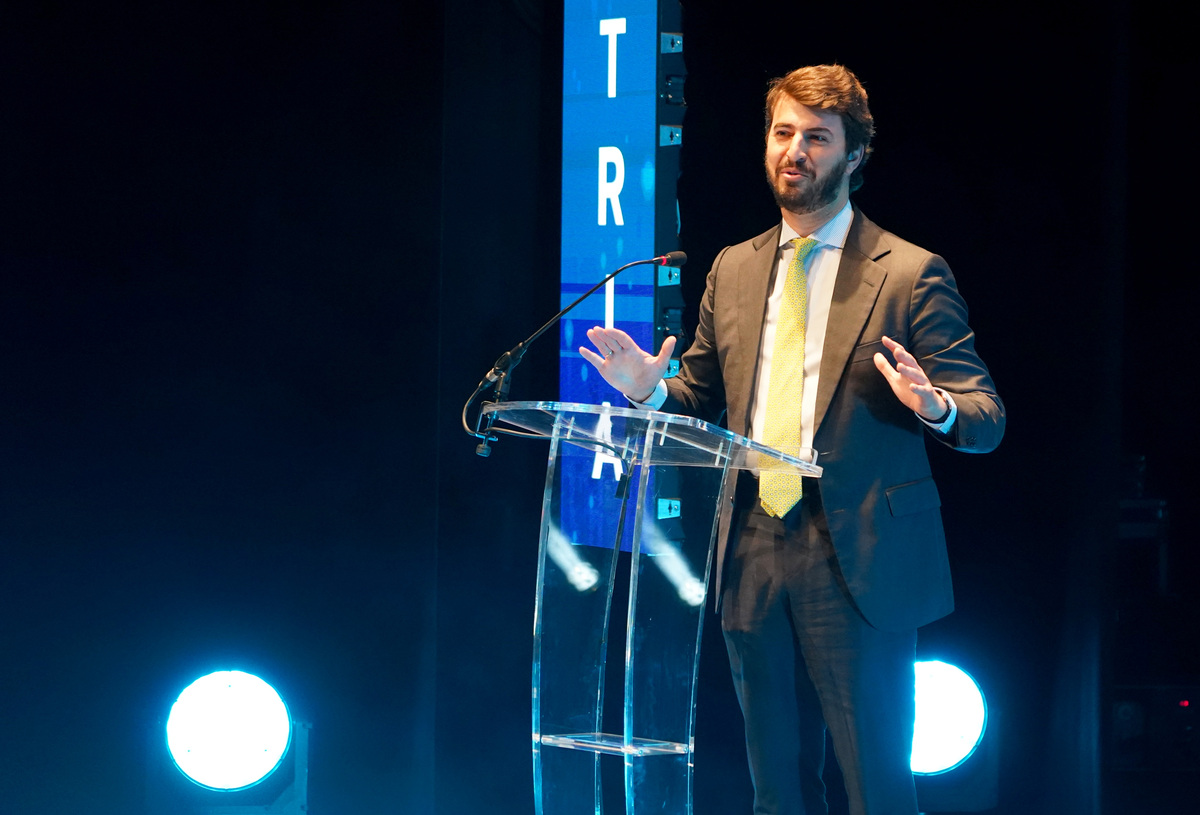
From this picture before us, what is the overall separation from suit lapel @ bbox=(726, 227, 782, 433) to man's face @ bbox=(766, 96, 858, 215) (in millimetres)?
114

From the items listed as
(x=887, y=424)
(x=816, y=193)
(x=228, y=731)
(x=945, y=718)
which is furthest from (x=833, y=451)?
(x=228, y=731)

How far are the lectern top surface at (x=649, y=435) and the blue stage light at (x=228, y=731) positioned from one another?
1.45 meters

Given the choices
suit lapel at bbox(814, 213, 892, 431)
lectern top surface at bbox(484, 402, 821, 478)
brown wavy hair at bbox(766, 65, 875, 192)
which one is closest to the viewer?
lectern top surface at bbox(484, 402, 821, 478)

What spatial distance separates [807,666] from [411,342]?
4.89 ft

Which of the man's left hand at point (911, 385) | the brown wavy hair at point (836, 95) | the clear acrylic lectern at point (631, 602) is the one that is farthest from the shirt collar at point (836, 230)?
the clear acrylic lectern at point (631, 602)

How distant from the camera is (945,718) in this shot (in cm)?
263

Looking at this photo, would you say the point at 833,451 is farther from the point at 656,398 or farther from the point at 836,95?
the point at 836,95

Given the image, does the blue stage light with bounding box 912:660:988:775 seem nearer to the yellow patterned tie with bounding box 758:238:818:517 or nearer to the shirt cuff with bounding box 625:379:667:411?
the yellow patterned tie with bounding box 758:238:818:517

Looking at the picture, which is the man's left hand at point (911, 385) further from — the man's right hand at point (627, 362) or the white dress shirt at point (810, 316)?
Result: the man's right hand at point (627, 362)

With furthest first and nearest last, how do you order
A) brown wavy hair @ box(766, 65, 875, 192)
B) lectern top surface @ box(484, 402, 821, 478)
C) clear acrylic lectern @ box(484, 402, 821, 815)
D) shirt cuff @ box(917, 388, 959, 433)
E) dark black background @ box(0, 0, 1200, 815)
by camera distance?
dark black background @ box(0, 0, 1200, 815) → brown wavy hair @ box(766, 65, 875, 192) → shirt cuff @ box(917, 388, 959, 433) → clear acrylic lectern @ box(484, 402, 821, 815) → lectern top surface @ box(484, 402, 821, 478)

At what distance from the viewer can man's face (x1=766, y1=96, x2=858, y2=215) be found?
202cm

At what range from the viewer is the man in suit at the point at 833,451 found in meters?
1.86

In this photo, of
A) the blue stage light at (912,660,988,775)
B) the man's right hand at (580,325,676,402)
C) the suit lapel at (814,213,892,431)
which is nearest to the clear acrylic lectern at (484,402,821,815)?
the man's right hand at (580,325,676,402)

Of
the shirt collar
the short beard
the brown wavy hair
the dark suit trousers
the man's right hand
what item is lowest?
the dark suit trousers
